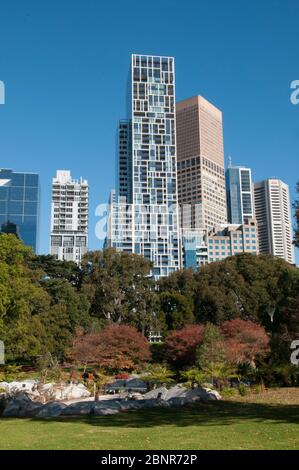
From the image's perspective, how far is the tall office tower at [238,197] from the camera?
174 m

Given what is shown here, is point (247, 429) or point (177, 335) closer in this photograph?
point (247, 429)

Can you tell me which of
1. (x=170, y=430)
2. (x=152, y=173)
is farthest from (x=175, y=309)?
(x=152, y=173)

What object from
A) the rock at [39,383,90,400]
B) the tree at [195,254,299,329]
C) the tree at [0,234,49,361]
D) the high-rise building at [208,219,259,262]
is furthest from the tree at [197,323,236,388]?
the high-rise building at [208,219,259,262]

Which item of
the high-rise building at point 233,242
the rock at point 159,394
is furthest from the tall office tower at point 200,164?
the rock at point 159,394

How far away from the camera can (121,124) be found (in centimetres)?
13612

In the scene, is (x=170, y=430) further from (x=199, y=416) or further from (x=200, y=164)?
(x=200, y=164)

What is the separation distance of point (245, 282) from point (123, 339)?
63.6 feet

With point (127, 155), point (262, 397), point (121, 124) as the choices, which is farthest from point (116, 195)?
point (262, 397)

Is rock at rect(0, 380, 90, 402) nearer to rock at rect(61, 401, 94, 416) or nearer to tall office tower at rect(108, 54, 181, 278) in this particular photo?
rock at rect(61, 401, 94, 416)

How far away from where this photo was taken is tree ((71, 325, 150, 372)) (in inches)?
988

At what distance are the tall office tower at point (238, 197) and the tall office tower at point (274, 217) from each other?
1126 cm

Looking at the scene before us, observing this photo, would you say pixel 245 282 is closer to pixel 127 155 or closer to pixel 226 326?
pixel 226 326

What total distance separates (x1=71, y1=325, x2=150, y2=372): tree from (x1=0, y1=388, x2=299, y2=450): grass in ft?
32.9

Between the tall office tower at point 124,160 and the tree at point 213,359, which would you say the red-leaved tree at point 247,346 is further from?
the tall office tower at point 124,160
